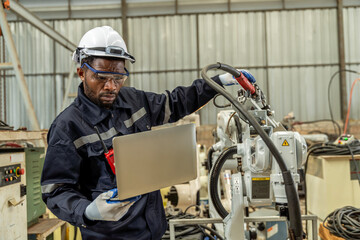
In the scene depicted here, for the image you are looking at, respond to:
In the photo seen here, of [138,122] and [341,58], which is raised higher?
[341,58]

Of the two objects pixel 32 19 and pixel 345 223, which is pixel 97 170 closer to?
pixel 345 223

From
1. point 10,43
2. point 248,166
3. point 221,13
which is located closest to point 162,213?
point 248,166

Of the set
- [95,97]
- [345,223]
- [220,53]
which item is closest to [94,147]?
[95,97]

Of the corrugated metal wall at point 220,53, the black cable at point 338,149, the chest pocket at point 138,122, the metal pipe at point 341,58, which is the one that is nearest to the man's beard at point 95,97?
the chest pocket at point 138,122

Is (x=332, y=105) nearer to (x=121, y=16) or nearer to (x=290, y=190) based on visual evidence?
(x=121, y=16)

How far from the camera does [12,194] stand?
1747mm

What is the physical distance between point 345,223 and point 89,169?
1367mm

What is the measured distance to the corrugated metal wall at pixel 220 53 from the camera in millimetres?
6910

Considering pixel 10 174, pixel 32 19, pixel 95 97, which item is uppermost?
pixel 32 19

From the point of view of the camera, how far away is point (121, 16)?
7.11 m

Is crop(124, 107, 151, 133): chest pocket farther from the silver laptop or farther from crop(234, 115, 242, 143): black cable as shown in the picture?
crop(234, 115, 242, 143): black cable

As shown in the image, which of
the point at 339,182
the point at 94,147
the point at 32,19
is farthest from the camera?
the point at 32,19

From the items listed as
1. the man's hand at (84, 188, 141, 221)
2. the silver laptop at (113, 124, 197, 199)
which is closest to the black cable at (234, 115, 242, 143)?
the silver laptop at (113, 124, 197, 199)

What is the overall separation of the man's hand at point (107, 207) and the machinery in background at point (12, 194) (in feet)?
2.83
